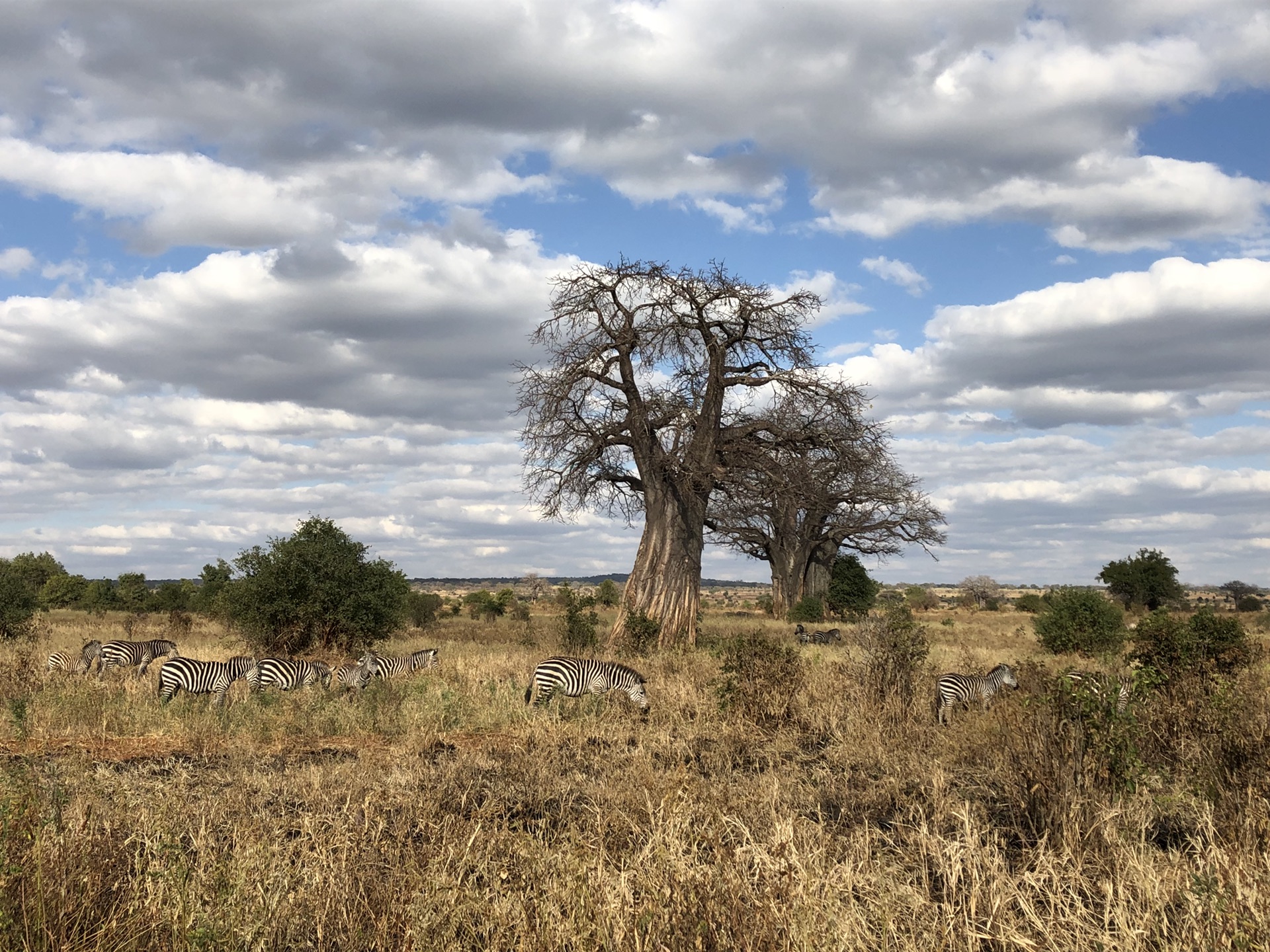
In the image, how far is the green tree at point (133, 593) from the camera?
45875 mm

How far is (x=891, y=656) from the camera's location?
39.1 ft

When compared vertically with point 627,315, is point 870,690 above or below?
below

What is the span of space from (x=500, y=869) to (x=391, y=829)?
4.05 ft

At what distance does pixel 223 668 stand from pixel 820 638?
18.7m

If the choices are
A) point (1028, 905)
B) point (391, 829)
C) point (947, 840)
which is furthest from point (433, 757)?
point (1028, 905)

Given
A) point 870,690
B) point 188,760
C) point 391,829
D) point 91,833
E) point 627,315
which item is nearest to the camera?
point 91,833

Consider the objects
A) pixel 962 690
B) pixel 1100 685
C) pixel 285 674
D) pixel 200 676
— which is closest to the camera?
pixel 1100 685

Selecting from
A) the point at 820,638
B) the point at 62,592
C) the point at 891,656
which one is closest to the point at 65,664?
the point at 891,656

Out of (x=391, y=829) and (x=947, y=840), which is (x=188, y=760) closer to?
(x=391, y=829)

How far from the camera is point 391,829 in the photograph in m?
5.96

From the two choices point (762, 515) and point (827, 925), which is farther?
point (762, 515)

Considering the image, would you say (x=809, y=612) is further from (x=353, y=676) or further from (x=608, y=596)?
(x=353, y=676)

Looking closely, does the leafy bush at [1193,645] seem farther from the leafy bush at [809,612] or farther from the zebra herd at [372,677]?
the leafy bush at [809,612]

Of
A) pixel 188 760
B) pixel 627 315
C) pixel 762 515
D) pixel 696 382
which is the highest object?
pixel 627 315
